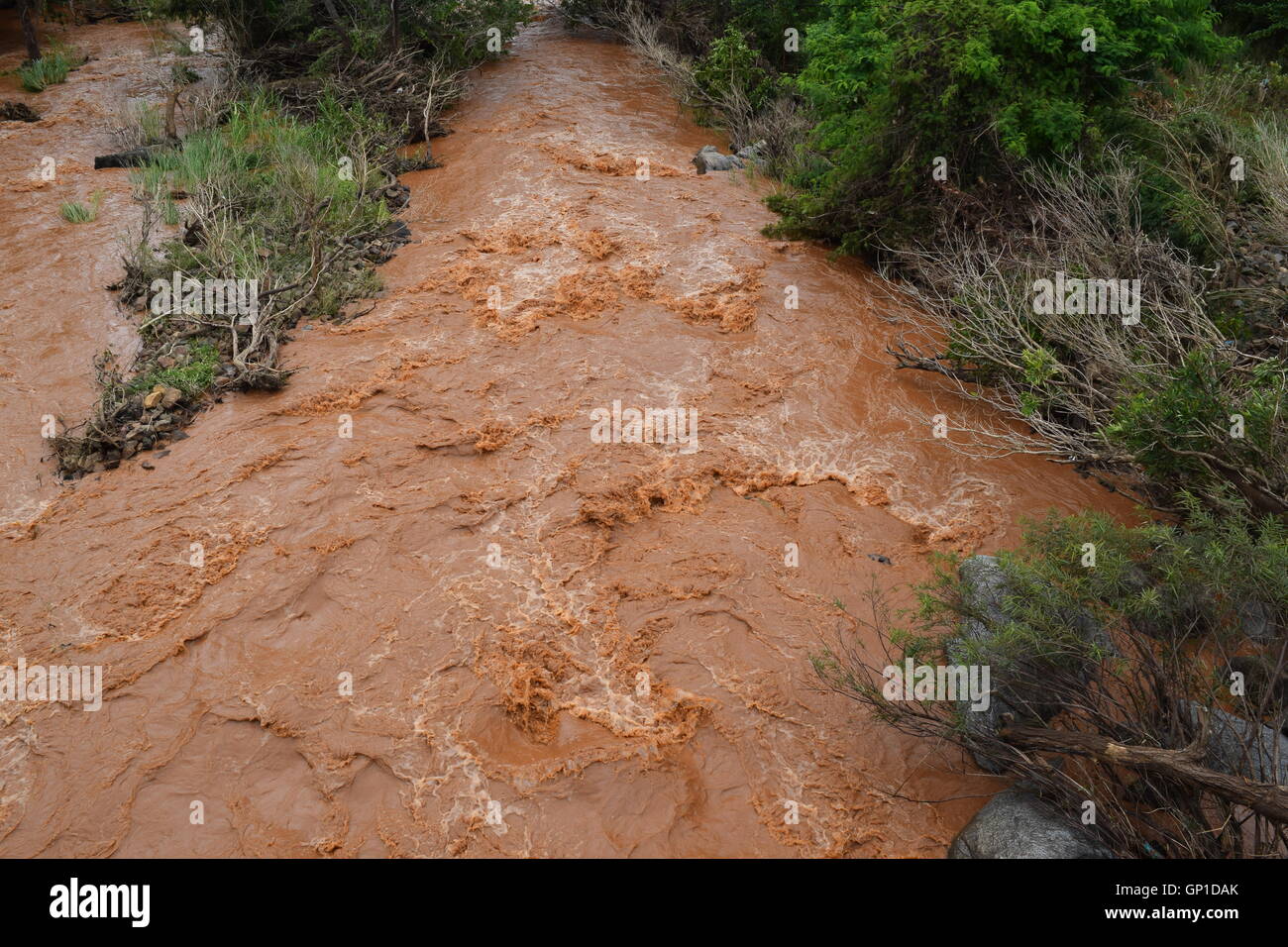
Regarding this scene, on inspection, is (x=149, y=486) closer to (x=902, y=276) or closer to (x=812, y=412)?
(x=812, y=412)

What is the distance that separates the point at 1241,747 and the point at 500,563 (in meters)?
3.91

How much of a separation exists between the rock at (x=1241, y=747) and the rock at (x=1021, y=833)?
67 centimetres

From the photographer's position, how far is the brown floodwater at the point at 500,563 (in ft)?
13.9

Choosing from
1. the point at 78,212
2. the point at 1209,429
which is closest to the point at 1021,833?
the point at 1209,429

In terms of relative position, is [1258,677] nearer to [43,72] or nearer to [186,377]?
[186,377]

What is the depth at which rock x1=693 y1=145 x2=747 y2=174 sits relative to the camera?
438 inches

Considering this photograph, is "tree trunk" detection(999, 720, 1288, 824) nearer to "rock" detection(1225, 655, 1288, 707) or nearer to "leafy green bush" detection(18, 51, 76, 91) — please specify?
"rock" detection(1225, 655, 1288, 707)

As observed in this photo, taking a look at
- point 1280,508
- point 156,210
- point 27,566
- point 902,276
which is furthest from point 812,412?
point 156,210

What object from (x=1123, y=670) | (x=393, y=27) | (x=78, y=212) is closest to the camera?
(x=1123, y=670)

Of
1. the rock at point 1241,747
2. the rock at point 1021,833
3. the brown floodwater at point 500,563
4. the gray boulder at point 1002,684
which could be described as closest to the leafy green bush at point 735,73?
the brown floodwater at point 500,563

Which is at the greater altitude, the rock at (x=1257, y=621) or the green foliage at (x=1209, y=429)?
the green foliage at (x=1209, y=429)

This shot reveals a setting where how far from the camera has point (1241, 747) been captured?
3.74 metres

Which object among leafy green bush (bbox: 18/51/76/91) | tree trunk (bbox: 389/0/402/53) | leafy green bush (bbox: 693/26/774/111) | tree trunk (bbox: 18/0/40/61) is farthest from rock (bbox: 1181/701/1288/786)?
tree trunk (bbox: 18/0/40/61)

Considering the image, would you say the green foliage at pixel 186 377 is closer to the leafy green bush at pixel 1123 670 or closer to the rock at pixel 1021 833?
the leafy green bush at pixel 1123 670
